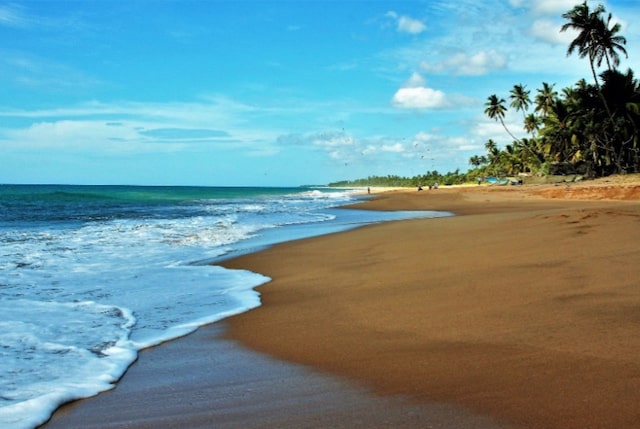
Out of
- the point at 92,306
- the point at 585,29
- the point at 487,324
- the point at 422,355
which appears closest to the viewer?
the point at 422,355

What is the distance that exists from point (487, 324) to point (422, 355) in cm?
99

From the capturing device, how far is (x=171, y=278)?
9227mm

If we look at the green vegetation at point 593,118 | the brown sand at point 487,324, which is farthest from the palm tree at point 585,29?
the brown sand at point 487,324

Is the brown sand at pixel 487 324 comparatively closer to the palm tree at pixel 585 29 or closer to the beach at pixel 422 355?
the beach at pixel 422 355

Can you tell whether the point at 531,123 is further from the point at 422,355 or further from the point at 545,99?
→ the point at 422,355

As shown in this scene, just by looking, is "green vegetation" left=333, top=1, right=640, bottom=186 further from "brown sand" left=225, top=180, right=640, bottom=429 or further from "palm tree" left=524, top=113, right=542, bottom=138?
"brown sand" left=225, top=180, right=640, bottom=429

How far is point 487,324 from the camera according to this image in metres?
4.91

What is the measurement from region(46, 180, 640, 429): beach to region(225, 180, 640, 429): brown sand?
2 cm

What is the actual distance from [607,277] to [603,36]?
1699 inches

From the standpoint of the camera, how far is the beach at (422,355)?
318cm

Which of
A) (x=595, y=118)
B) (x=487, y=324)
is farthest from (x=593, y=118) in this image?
(x=487, y=324)

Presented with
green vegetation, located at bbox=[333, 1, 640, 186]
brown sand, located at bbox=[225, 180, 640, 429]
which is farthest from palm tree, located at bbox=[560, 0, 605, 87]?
brown sand, located at bbox=[225, 180, 640, 429]

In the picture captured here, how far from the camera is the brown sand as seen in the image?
330 cm

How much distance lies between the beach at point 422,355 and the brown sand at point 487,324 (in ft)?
0.05
